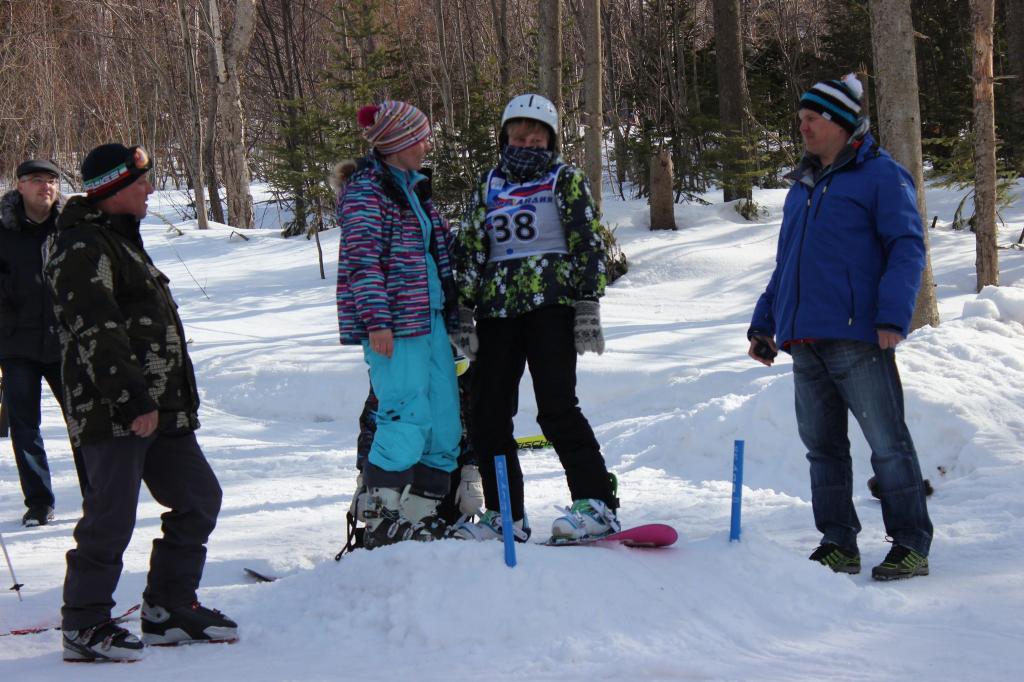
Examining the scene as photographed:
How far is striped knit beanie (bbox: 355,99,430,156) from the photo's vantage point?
4.34m

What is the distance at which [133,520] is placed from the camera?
3475 millimetres

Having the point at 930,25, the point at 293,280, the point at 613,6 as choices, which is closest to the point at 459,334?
the point at 293,280

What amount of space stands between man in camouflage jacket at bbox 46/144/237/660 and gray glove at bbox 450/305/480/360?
3.97ft

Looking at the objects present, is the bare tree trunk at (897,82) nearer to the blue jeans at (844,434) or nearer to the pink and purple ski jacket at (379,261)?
the blue jeans at (844,434)

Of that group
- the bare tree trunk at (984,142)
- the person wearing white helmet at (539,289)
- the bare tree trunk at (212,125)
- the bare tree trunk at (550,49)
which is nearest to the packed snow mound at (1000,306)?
the bare tree trunk at (984,142)

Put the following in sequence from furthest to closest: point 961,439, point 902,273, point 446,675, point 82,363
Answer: point 961,439 → point 902,273 → point 82,363 → point 446,675

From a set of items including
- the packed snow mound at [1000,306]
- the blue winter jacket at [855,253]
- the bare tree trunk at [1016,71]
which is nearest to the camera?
the blue winter jacket at [855,253]

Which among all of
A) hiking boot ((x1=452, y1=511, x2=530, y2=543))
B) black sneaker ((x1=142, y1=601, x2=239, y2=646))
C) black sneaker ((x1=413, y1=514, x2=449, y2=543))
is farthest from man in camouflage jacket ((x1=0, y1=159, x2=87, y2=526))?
hiking boot ((x1=452, y1=511, x2=530, y2=543))

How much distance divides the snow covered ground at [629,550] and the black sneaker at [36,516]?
8 cm

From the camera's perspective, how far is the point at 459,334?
437 centimetres

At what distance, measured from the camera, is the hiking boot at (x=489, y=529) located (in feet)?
14.2

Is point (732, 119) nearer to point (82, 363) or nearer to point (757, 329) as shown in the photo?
point (757, 329)

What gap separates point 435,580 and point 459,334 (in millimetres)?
1210

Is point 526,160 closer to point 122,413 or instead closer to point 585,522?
point 585,522
